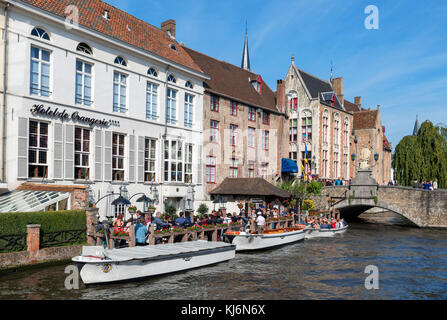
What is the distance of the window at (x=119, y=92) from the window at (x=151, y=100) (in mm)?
1767

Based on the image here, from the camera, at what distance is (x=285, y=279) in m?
14.9

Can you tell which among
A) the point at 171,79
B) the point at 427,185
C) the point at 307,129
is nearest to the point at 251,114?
the point at 171,79

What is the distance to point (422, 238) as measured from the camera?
26.9 metres

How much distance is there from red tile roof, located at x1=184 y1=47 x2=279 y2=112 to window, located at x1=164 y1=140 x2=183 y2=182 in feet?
18.3

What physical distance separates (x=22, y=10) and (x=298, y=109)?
31868 millimetres

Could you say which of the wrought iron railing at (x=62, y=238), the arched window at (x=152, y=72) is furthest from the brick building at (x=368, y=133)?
the wrought iron railing at (x=62, y=238)

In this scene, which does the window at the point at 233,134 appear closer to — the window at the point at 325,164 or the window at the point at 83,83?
the window at the point at 83,83

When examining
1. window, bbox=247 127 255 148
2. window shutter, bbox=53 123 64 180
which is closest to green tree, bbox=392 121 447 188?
window, bbox=247 127 255 148

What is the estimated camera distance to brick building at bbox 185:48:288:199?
29.9m

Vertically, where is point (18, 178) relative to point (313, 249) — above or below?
above

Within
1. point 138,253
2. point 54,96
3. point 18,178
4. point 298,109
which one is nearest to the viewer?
point 138,253

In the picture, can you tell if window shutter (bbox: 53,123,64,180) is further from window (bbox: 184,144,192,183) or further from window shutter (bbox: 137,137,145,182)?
window (bbox: 184,144,192,183)
